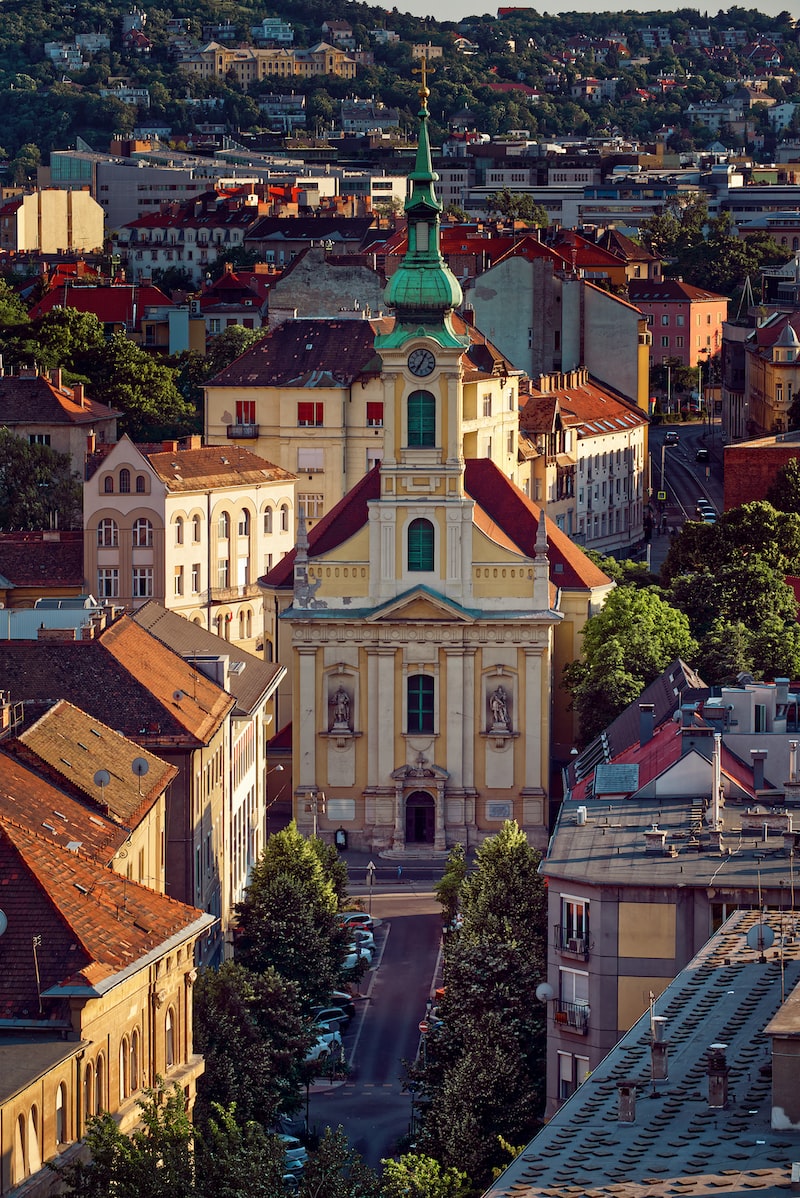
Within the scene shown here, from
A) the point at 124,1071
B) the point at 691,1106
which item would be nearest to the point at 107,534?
the point at 124,1071

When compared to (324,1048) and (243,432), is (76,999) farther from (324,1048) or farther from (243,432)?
(243,432)

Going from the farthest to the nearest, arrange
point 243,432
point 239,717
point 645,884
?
1. point 243,432
2. point 239,717
3. point 645,884

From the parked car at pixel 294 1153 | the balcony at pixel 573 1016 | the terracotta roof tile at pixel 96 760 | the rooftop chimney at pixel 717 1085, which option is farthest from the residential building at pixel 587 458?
the rooftop chimney at pixel 717 1085

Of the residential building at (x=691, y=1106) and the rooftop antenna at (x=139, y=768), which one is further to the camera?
the rooftop antenna at (x=139, y=768)

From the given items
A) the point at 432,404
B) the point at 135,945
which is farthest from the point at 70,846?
the point at 432,404

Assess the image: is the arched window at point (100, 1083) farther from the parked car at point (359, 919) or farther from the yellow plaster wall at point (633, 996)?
the parked car at point (359, 919)

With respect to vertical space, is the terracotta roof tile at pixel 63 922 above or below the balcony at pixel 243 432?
above

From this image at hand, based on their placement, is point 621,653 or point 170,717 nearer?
point 170,717
